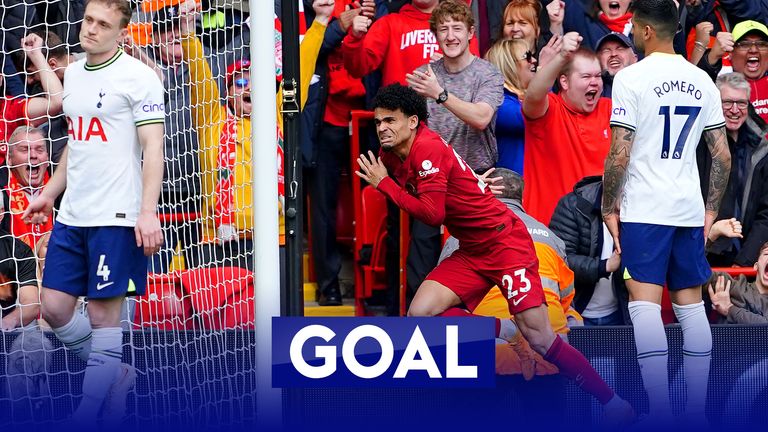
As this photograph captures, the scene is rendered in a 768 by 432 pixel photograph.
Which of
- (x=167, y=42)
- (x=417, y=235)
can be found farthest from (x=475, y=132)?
(x=167, y=42)

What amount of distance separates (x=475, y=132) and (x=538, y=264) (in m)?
0.88

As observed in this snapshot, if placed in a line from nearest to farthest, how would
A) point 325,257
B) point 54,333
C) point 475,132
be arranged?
point 54,333, point 475,132, point 325,257

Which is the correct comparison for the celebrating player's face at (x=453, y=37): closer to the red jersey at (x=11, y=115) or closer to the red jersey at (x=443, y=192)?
the red jersey at (x=443, y=192)

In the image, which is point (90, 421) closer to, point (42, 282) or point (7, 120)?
point (42, 282)

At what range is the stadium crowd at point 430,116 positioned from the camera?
21.2 ft

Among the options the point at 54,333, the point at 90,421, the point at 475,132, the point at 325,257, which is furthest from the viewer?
the point at 325,257

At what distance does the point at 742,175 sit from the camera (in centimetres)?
748

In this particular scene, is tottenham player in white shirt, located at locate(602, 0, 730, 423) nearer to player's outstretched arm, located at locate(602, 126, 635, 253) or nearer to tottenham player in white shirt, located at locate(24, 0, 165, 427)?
player's outstretched arm, located at locate(602, 126, 635, 253)

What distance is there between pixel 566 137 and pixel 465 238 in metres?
1.19

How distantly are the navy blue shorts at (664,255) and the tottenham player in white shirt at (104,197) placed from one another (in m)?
2.07

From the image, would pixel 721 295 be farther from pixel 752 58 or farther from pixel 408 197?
pixel 408 197

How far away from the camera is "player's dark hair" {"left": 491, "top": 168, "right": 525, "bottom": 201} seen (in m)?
6.76

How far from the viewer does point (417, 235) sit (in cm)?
696

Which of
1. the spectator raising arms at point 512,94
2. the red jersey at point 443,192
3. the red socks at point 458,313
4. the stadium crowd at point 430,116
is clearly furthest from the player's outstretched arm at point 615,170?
the spectator raising arms at point 512,94
